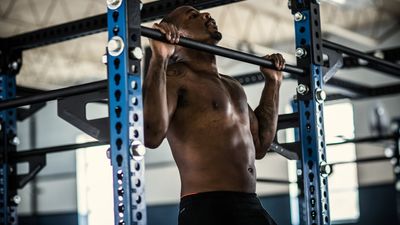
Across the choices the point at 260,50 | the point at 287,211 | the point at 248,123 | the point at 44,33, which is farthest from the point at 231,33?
the point at 248,123

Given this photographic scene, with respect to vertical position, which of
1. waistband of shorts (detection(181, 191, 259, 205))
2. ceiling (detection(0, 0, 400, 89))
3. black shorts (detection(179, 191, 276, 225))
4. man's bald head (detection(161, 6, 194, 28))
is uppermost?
ceiling (detection(0, 0, 400, 89))

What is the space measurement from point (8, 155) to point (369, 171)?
959cm

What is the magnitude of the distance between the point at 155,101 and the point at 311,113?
111 centimetres

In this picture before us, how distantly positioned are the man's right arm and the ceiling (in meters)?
8.49

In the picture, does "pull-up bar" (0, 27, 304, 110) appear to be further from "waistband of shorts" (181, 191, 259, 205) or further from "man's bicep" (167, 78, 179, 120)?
"waistband of shorts" (181, 191, 259, 205)

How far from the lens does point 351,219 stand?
42.4 feet

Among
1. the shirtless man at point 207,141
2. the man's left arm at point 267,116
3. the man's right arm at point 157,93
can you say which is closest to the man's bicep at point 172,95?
the shirtless man at point 207,141

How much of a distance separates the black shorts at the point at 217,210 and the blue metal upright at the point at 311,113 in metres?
0.51

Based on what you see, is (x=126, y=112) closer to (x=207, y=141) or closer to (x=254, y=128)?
(x=207, y=141)

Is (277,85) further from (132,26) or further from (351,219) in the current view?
(351,219)

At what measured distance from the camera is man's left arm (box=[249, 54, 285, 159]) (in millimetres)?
3607

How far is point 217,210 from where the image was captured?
3035mm

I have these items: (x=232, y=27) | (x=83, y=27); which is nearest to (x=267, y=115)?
(x=83, y=27)

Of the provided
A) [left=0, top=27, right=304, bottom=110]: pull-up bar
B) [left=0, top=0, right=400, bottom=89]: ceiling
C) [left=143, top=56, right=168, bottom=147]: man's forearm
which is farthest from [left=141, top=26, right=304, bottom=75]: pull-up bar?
[left=0, top=0, right=400, bottom=89]: ceiling
